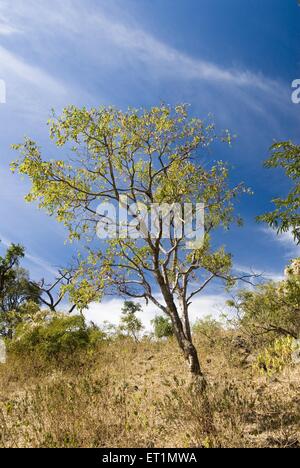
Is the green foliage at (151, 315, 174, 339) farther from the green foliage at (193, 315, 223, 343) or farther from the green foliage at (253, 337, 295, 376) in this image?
the green foliage at (253, 337, 295, 376)

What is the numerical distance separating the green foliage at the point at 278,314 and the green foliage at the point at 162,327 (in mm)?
14497

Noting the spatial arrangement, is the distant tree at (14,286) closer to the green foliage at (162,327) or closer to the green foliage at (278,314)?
the green foliage at (162,327)

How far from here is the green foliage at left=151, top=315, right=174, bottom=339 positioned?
94.4 ft

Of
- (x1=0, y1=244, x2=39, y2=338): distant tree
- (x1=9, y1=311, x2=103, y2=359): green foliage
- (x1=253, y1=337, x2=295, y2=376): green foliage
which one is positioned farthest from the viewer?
(x1=0, y1=244, x2=39, y2=338): distant tree

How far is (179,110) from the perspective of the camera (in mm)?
10875

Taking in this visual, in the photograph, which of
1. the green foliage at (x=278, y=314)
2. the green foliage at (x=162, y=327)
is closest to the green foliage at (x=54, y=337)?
the green foliage at (x=278, y=314)

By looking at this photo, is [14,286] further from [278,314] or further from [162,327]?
[278,314]

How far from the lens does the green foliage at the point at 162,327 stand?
28.8 m

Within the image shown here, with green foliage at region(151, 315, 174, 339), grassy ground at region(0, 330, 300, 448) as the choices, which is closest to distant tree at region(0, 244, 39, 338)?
green foliage at region(151, 315, 174, 339)

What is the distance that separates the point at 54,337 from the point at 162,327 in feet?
50.4

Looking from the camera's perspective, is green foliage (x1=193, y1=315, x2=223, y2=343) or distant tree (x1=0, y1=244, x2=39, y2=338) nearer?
green foliage (x1=193, y1=315, x2=223, y2=343)

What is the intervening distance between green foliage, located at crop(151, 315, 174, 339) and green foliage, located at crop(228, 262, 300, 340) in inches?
571

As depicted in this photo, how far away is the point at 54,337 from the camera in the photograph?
14.9m
